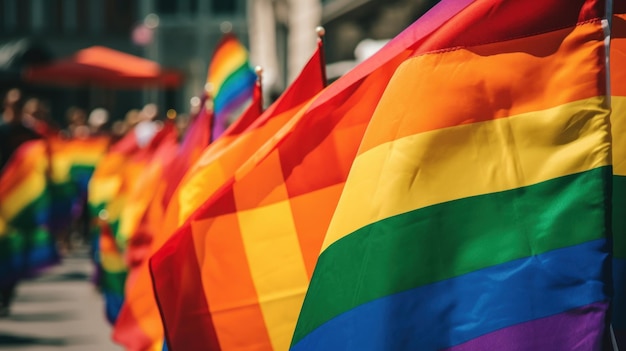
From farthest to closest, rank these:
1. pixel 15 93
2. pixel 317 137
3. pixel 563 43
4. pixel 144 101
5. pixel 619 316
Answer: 1. pixel 144 101
2. pixel 15 93
3. pixel 317 137
4. pixel 619 316
5. pixel 563 43

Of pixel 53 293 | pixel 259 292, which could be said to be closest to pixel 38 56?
pixel 53 293

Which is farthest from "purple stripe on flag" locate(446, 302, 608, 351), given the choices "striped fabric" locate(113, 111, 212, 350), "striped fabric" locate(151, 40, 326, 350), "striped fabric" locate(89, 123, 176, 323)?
"striped fabric" locate(89, 123, 176, 323)

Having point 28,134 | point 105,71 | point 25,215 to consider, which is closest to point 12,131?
point 28,134

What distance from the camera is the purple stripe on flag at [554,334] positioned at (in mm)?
3008

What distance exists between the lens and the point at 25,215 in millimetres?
12109

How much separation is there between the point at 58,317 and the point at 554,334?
28.5ft

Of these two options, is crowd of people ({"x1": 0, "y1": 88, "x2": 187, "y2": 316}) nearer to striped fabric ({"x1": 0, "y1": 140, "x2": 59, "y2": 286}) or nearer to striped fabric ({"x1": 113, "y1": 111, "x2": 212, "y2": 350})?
striped fabric ({"x1": 0, "y1": 140, "x2": 59, "y2": 286})

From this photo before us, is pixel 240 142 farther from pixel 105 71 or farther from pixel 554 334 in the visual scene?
pixel 105 71

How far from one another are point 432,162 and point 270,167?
1119 millimetres

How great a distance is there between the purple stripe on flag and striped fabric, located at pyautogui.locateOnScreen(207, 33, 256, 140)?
5.19 meters

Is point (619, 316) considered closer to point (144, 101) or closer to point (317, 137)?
point (317, 137)

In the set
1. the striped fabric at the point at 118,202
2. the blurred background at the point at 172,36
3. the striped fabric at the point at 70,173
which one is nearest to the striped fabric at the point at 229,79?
the striped fabric at the point at 118,202

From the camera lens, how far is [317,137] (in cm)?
419

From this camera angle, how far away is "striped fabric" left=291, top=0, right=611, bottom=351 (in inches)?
122
